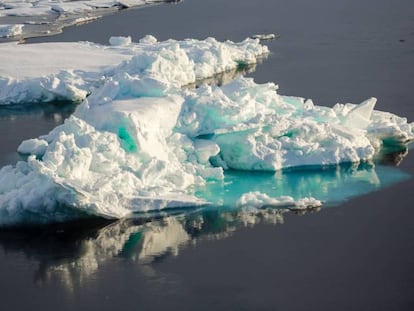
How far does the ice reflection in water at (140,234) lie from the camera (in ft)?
28.5

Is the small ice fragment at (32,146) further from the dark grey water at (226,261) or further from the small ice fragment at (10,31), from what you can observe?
the small ice fragment at (10,31)

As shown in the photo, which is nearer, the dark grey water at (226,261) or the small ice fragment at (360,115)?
the dark grey water at (226,261)

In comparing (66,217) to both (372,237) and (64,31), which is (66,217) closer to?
(372,237)

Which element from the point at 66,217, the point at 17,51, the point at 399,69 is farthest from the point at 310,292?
the point at 17,51

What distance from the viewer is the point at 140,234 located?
930 cm

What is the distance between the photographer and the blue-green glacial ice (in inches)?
377

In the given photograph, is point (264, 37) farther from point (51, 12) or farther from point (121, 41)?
point (51, 12)

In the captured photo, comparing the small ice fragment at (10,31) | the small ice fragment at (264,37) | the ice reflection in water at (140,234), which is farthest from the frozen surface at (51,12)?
the ice reflection in water at (140,234)

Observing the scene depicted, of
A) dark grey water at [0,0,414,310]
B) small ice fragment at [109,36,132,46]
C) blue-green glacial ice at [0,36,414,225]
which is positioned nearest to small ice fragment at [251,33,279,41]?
small ice fragment at [109,36,132,46]

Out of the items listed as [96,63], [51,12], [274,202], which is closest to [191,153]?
[274,202]

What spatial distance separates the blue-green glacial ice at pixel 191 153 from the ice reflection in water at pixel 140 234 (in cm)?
7

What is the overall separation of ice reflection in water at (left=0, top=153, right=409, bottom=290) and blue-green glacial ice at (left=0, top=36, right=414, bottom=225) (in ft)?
0.22

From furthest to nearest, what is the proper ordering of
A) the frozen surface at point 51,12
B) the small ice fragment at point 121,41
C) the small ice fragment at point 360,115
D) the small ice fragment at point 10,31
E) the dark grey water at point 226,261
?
1. the frozen surface at point 51,12
2. the small ice fragment at point 10,31
3. the small ice fragment at point 121,41
4. the small ice fragment at point 360,115
5. the dark grey water at point 226,261

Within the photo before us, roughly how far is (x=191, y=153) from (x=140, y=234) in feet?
7.13
